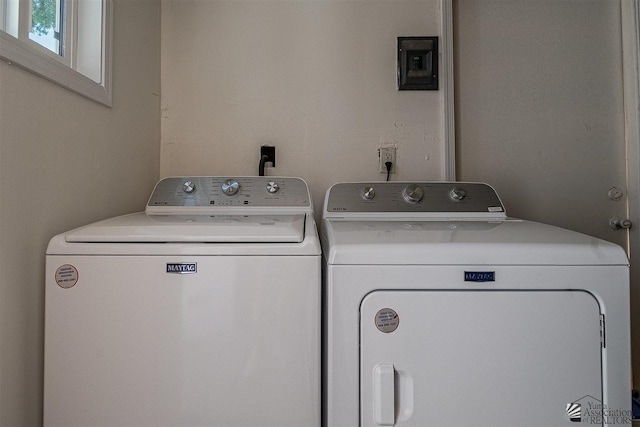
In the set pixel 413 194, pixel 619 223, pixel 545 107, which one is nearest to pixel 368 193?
pixel 413 194

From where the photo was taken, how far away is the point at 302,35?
5.91 ft

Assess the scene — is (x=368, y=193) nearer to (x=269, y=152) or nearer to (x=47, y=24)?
(x=269, y=152)

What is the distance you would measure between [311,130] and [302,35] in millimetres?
479

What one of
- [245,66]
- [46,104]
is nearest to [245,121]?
[245,66]

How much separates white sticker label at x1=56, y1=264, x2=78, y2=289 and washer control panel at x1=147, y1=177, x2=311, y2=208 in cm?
54

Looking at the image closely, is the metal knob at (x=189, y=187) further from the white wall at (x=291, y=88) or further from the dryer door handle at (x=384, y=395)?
the dryer door handle at (x=384, y=395)

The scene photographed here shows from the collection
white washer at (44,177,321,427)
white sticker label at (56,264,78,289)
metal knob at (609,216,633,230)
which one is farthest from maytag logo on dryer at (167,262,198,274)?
metal knob at (609,216,633,230)

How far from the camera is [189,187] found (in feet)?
4.84

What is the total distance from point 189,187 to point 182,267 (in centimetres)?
63

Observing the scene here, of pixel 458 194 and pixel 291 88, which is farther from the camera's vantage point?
pixel 291 88

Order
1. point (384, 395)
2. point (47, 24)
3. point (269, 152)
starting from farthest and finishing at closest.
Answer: point (269, 152) < point (47, 24) < point (384, 395)

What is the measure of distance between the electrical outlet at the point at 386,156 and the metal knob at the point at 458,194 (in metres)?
0.39

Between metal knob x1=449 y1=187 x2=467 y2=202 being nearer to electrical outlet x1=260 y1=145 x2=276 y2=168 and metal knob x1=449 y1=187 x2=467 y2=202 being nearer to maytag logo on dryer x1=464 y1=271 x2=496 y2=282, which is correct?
maytag logo on dryer x1=464 y1=271 x2=496 y2=282

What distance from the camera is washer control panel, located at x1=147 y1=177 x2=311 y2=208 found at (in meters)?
1.45
